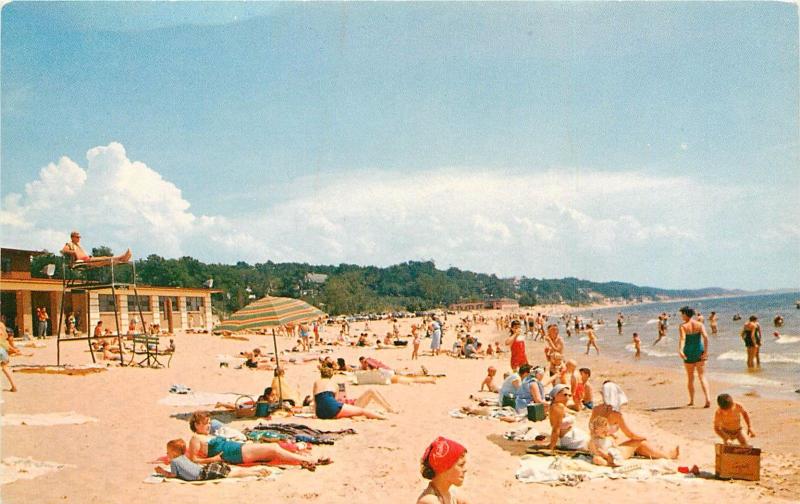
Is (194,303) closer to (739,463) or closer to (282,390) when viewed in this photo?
(282,390)

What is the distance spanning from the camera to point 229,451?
6395 millimetres

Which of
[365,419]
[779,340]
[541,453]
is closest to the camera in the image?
[541,453]

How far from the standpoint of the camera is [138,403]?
1033 centimetres

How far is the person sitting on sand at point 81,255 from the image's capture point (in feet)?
40.2

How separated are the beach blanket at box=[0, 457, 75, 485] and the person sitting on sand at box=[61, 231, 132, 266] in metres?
6.40

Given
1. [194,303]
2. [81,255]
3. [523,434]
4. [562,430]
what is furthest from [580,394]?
[194,303]

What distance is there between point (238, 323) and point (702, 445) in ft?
23.9

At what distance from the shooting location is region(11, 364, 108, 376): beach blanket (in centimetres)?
1265

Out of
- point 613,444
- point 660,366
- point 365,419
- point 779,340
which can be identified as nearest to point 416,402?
point 365,419

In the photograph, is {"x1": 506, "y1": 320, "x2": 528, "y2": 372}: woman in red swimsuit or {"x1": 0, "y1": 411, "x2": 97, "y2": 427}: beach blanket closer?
{"x1": 0, "y1": 411, "x2": 97, "y2": 427}: beach blanket

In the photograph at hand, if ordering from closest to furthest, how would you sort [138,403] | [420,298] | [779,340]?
[138,403] → [779,340] → [420,298]

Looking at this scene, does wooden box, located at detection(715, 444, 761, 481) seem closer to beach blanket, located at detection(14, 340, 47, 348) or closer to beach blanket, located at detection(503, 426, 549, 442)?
beach blanket, located at detection(503, 426, 549, 442)

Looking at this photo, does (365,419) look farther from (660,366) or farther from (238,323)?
(660,366)

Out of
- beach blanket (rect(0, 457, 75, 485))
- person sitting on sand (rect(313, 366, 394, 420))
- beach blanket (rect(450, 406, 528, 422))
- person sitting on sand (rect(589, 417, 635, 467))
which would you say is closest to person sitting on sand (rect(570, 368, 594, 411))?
beach blanket (rect(450, 406, 528, 422))
